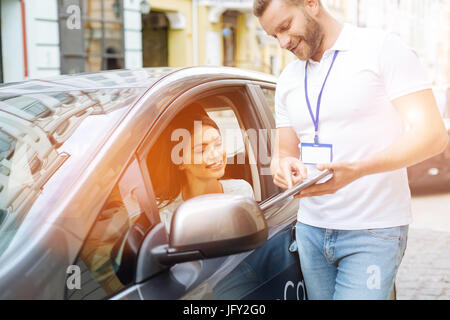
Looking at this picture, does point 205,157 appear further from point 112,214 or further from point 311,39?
point 112,214

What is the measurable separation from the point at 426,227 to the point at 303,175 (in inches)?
182

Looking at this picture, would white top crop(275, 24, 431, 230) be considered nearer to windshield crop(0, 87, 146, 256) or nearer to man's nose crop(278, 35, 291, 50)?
man's nose crop(278, 35, 291, 50)

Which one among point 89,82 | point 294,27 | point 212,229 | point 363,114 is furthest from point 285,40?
point 212,229

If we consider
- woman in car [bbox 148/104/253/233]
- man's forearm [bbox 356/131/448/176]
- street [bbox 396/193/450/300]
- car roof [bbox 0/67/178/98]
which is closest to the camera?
man's forearm [bbox 356/131/448/176]

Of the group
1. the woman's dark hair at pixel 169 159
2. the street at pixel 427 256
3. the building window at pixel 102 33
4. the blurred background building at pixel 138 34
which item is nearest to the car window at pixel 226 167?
the woman's dark hair at pixel 169 159

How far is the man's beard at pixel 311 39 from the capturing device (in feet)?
6.17

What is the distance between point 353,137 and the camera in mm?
1832

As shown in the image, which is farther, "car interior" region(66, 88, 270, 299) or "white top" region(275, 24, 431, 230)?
"white top" region(275, 24, 431, 230)

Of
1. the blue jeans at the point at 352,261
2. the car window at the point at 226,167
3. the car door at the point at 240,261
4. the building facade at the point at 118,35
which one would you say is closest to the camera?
the car door at the point at 240,261

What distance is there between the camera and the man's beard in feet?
6.17

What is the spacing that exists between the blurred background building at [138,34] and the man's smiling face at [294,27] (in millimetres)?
6565

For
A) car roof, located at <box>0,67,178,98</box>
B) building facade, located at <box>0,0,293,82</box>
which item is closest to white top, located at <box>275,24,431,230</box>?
car roof, located at <box>0,67,178,98</box>

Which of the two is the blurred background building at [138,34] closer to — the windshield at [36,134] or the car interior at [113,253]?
the windshield at [36,134]
